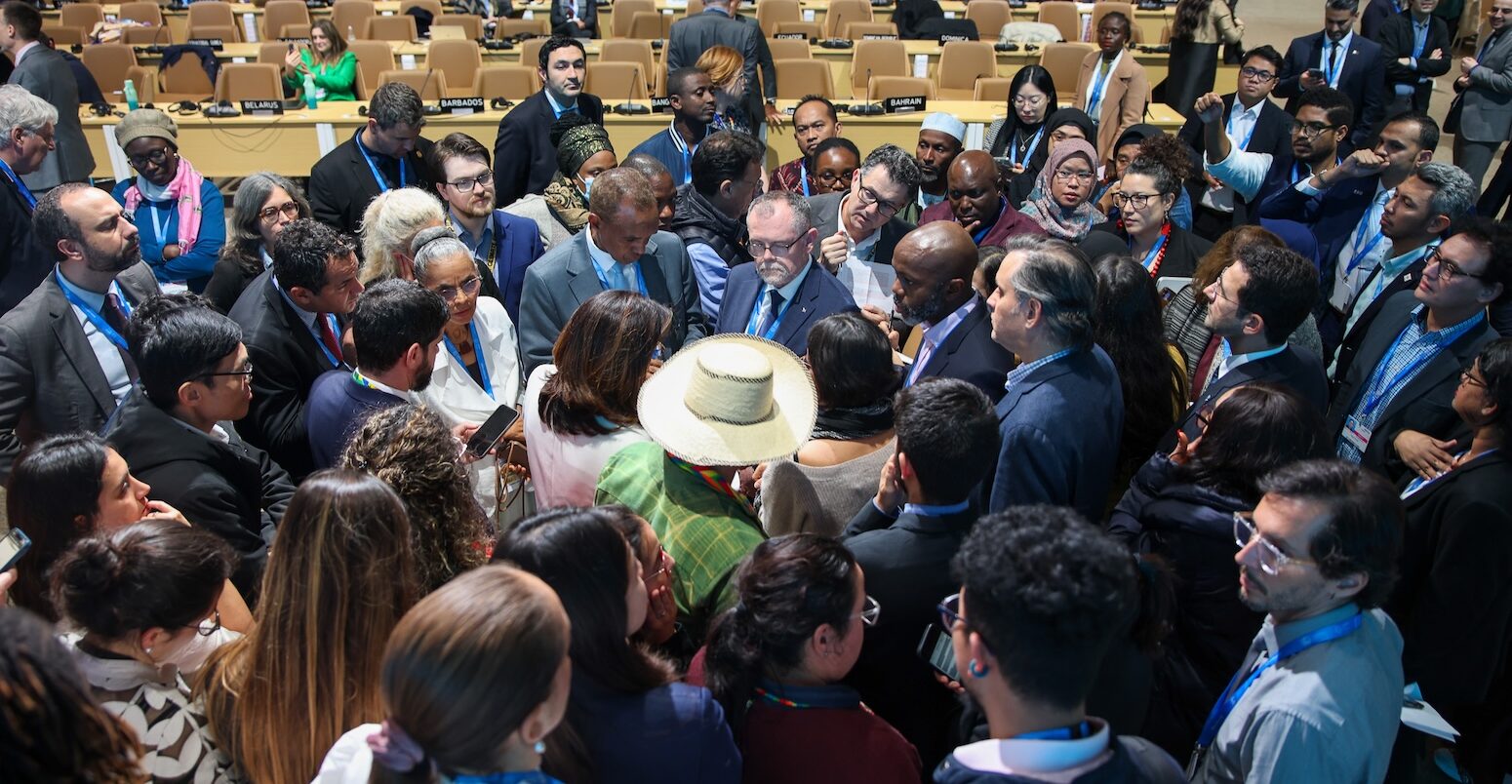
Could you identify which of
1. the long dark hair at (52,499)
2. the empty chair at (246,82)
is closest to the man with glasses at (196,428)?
the long dark hair at (52,499)

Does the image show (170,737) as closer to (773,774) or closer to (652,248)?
(773,774)

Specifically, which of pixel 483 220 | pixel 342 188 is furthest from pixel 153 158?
pixel 483 220

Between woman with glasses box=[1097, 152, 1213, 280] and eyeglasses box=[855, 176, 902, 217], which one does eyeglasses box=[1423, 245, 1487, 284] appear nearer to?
woman with glasses box=[1097, 152, 1213, 280]

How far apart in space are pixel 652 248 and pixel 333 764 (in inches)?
101

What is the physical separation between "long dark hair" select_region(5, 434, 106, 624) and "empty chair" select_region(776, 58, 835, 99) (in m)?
7.00

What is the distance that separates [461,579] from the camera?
4.65ft

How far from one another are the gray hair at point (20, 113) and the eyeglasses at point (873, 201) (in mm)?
3352

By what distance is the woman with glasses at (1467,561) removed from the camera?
8.18ft

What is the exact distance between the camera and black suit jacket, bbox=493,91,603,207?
5.44 metres

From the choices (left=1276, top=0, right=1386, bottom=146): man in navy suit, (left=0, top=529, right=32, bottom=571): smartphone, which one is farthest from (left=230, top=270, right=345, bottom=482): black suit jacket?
(left=1276, top=0, right=1386, bottom=146): man in navy suit

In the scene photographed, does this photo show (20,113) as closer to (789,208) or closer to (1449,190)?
(789,208)

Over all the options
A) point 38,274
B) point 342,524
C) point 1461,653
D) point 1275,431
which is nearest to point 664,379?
point 342,524

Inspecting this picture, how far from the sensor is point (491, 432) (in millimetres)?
2766

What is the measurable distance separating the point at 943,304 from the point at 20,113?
383 cm
